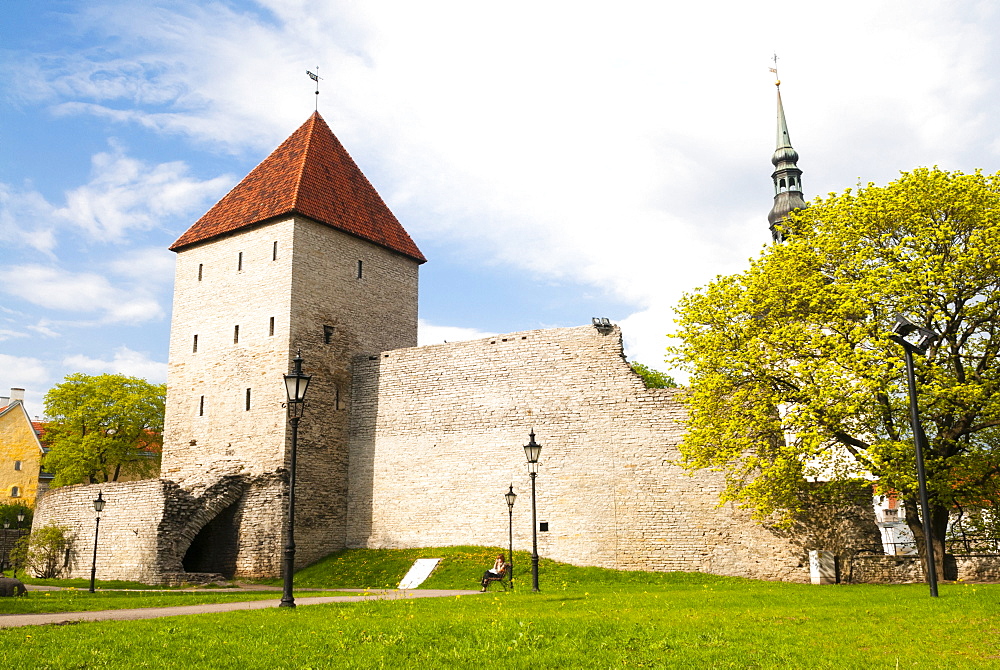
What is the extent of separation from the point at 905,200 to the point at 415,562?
14.7 m

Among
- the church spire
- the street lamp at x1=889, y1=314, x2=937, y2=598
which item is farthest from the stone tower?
the church spire

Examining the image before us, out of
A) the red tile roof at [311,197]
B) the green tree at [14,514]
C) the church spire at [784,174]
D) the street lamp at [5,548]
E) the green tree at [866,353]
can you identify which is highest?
the church spire at [784,174]

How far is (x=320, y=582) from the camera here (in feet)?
73.7

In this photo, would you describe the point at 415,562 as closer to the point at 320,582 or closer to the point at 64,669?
the point at 320,582

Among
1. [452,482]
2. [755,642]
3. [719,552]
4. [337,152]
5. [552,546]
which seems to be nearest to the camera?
[755,642]

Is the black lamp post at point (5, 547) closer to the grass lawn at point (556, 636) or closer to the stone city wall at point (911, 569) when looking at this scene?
the grass lawn at point (556, 636)

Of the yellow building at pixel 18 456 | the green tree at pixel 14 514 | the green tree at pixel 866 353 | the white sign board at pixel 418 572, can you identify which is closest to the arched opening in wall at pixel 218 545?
the white sign board at pixel 418 572

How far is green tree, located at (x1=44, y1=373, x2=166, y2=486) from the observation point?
123 feet

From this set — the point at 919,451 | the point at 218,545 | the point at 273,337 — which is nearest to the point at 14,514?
the point at 218,545

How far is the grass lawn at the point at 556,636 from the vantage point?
21.5 feet

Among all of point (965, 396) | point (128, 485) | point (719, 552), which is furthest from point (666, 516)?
point (128, 485)

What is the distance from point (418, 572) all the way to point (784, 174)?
36.9 m

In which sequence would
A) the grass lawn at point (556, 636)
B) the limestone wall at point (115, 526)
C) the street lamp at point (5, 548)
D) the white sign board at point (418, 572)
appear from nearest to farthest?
1. the grass lawn at point (556, 636)
2. the white sign board at point (418, 572)
3. the limestone wall at point (115, 526)
4. the street lamp at point (5, 548)

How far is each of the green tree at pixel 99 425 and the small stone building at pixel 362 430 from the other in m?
10.7
